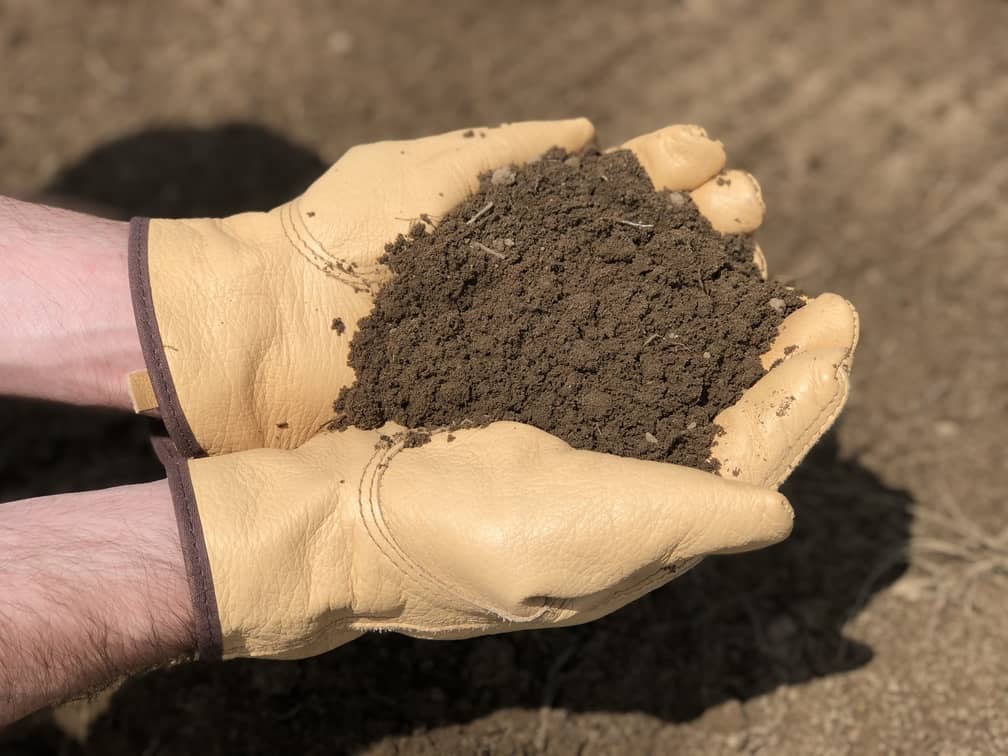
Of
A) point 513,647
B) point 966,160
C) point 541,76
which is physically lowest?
point 513,647

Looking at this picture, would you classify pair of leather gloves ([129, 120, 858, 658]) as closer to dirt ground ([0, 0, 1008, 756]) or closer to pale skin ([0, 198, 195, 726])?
pale skin ([0, 198, 195, 726])

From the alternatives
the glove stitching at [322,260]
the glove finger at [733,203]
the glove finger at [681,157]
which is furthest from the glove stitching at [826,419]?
the glove stitching at [322,260]

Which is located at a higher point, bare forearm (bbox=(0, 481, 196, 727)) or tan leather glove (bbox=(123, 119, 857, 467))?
tan leather glove (bbox=(123, 119, 857, 467))

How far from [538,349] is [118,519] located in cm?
99

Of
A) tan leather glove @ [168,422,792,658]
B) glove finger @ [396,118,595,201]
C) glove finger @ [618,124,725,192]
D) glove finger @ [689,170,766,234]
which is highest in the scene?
glove finger @ [396,118,595,201]

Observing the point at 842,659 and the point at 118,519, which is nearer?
the point at 118,519

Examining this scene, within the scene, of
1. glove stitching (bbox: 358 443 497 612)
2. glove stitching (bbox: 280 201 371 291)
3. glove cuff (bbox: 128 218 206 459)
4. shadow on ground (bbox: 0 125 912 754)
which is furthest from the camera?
shadow on ground (bbox: 0 125 912 754)

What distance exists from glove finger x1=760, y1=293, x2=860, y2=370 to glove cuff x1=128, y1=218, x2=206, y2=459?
1.39 metres

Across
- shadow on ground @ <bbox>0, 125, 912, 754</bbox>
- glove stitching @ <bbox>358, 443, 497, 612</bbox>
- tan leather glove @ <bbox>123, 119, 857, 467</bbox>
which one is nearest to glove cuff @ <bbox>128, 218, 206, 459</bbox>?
tan leather glove @ <bbox>123, 119, 857, 467</bbox>

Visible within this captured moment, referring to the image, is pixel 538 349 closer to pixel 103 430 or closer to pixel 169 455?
pixel 169 455

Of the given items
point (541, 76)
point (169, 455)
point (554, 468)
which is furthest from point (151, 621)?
point (541, 76)

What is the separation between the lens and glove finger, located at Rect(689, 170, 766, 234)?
213 cm

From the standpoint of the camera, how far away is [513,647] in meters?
2.58

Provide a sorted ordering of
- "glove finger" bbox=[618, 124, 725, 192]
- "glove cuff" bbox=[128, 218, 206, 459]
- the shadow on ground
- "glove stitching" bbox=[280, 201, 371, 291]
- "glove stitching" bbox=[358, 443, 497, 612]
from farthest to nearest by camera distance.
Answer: the shadow on ground
"glove finger" bbox=[618, 124, 725, 192]
"glove stitching" bbox=[280, 201, 371, 291]
"glove cuff" bbox=[128, 218, 206, 459]
"glove stitching" bbox=[358, 443, 497, 612]
